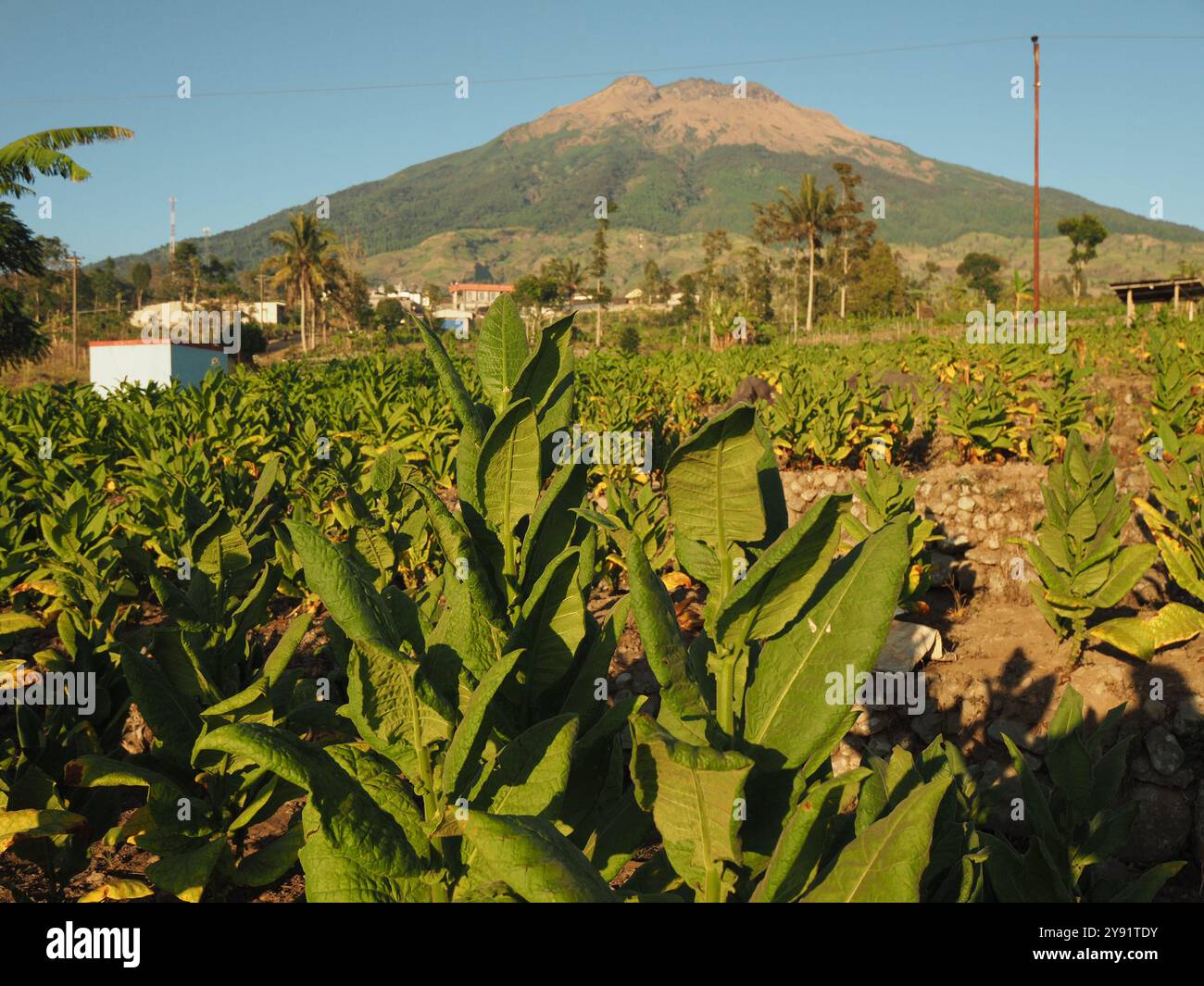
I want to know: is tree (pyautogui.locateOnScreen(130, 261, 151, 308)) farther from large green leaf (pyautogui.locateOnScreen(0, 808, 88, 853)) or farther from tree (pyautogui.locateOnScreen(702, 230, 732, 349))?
large green leaf (pyautogui.locateOnScreen(0, 808, 88, 853))

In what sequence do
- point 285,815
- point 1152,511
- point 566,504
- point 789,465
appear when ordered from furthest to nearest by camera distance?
point 789,465 → point 1152,511 → point 285,815 → point 566,504

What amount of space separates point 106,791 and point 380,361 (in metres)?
15.8

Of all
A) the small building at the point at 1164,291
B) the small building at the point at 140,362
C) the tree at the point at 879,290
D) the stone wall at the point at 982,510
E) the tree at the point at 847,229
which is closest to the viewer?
the stone wall at the point at 982,510

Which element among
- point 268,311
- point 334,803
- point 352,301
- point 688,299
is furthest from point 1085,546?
point 268,311

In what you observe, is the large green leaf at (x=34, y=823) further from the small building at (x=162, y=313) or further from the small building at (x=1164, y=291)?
the small building at (x=162, y=313)

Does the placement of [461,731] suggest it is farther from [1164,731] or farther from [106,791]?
[1164,731]

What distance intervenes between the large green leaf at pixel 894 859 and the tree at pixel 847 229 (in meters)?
64.0

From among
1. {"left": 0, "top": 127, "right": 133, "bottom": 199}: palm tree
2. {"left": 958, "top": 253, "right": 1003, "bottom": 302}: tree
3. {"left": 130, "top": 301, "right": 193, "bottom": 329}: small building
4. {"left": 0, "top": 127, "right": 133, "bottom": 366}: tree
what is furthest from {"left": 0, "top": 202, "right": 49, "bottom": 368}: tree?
{"left": 958, "top": 253, "right": 1003, "bottom": 302}: tree

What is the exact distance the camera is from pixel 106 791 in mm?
3379

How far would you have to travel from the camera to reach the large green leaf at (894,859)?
103 centimetres

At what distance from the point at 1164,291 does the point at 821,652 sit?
36.7 metres

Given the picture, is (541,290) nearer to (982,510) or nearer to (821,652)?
(982,510)

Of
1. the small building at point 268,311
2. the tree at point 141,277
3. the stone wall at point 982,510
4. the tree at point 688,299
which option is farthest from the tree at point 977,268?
the tree at point 141,277
